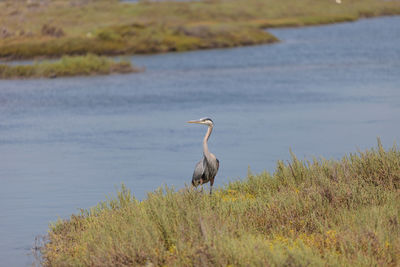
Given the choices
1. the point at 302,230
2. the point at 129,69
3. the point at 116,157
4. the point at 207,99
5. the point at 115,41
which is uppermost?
the point at 115,41

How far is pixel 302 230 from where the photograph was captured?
396 inches

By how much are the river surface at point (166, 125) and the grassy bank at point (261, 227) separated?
1.97 metres

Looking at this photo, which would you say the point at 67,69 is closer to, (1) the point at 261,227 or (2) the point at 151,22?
(2) the point at 151,22

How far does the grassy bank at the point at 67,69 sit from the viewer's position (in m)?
38.1

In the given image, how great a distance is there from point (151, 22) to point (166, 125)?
38.6 meters

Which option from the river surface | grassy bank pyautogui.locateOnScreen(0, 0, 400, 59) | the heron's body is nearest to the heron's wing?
the heron's body

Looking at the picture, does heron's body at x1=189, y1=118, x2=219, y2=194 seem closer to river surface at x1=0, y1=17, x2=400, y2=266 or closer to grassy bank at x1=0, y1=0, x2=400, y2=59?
river surface at x1=0, y1=17, x2=400, y2=266

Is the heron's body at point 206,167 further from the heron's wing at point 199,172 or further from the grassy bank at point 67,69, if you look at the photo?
the grassy bank at point 67,69

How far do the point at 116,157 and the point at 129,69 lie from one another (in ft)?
69.2

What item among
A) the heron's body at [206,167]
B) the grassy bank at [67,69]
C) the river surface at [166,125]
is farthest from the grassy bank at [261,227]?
the grassy bank at [67,69]

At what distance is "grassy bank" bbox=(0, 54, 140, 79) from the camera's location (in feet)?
125

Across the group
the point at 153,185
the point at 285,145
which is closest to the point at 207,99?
the point at 285,145

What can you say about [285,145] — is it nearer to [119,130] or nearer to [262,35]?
[119,130]

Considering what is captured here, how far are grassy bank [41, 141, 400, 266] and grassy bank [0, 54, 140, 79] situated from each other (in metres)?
27.2
